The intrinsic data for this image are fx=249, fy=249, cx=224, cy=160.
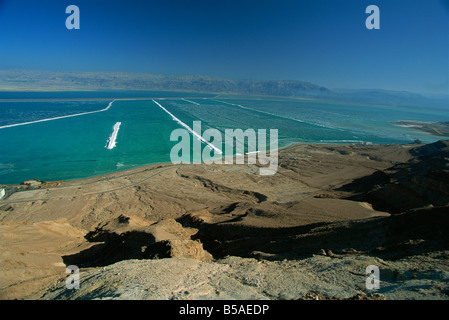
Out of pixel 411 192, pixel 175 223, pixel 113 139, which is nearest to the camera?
pixel 175 223

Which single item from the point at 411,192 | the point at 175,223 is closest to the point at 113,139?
the point at 175,223

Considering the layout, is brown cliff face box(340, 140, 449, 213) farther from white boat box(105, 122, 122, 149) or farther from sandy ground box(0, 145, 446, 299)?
white boat box(105, 122, 122, 149)

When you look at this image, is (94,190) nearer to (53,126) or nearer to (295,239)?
(295,239)

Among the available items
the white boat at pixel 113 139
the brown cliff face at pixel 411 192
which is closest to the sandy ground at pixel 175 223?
the brown cliff face at pixel 411 192

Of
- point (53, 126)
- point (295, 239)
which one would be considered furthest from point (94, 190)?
point (53, 126)

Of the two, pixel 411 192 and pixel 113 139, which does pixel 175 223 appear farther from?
pixel 113 139

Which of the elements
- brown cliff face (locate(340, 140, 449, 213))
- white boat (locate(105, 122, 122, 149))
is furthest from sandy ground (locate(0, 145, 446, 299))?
white boat (locate(105, 122, 122, 149))
